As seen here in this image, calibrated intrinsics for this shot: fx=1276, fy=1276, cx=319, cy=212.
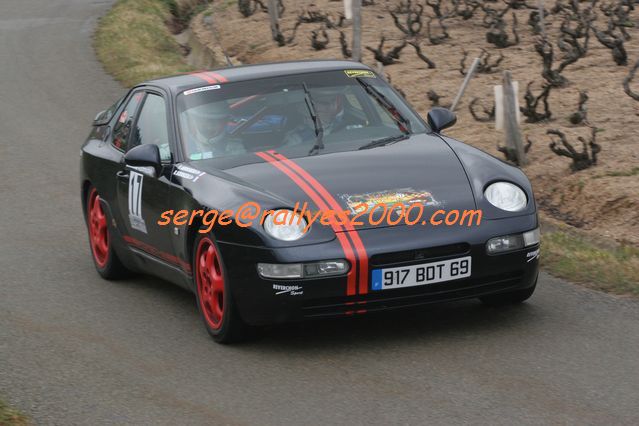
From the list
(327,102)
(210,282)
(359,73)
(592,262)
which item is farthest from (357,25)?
(210,282)

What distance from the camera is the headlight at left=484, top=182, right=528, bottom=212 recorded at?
695cm

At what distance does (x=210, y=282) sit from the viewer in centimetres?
710

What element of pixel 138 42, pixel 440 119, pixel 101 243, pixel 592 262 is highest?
pixel 440 119

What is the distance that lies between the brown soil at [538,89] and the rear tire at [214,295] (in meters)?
3.53

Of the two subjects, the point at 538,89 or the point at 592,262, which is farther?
the point at 538,89

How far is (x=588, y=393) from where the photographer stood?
5.71m

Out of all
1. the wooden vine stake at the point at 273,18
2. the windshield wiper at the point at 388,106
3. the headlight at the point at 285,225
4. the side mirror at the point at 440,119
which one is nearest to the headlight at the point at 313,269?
the headlight at the point at 285,225

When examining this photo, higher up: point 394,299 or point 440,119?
point 440,119

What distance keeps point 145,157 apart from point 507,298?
90.7 inches

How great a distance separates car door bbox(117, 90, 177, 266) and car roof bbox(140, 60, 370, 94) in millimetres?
134

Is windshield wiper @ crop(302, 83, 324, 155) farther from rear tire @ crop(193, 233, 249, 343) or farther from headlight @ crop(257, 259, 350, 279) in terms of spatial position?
headlight @ crop(257, 259, 350, 279)

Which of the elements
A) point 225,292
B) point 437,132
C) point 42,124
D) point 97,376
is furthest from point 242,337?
point 42,124

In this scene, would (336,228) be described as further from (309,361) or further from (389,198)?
(309,361)

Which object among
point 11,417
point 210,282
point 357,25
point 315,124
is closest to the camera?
point 11,417
